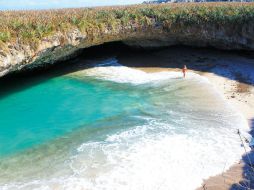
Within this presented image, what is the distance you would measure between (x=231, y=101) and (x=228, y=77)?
528 cm

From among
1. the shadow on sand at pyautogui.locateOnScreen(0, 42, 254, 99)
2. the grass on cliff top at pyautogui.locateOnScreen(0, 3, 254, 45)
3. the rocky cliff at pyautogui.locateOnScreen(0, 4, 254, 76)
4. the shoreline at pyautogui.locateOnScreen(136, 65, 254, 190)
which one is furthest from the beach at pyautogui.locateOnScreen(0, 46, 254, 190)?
the grass on cliff top at pyautogui.locateOnScreen(0, 3, 254, 45)

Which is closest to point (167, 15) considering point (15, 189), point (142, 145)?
point (142, 145)

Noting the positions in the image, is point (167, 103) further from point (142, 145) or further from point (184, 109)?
point (142, 145)

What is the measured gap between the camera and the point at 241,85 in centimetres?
2445

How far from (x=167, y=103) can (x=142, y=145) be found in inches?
228

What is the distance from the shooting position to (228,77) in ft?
86.8

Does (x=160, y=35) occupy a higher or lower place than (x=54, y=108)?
higher

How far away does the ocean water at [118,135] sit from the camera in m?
14.0

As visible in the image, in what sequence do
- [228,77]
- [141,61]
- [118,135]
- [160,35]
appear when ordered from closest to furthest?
[118,135] < [228,77] < [160,35] < [141,61]

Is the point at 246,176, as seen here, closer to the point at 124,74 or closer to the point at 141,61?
the point at 124,74

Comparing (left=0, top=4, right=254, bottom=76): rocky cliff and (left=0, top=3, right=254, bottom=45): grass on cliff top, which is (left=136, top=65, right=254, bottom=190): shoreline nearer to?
(left=0, top=4, right=254, bottom=76): rocky cliff

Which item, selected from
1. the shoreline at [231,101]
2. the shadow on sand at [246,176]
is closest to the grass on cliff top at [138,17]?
the shoreline at [231,101]

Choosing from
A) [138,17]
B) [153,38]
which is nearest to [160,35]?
[153,38]

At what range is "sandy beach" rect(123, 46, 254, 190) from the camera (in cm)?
1344
